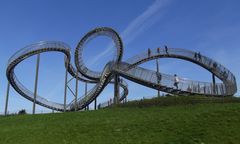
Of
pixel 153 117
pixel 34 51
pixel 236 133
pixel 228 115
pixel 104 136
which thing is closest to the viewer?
pixel 236 133

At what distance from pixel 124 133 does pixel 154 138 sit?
7.48ft

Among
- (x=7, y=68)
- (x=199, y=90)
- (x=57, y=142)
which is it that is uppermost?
(x=7, y=68)

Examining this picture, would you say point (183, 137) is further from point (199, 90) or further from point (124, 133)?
point (199, 90)

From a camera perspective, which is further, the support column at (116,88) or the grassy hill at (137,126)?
the support column at (116,88)

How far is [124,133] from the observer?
22.2 meters

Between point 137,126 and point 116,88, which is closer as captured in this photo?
point 137,126

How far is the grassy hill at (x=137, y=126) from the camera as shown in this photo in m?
20.6

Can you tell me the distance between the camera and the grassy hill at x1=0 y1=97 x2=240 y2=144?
20578 mm

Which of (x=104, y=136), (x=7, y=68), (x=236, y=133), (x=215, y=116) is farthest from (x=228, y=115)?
(x=7, y=68)

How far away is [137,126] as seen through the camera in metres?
23.4

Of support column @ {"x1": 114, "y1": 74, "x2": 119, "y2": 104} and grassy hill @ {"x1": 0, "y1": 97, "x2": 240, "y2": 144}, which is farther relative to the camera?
support column @ {"x1": 114, "y1": 74, "x2": 119, "y2": 104}

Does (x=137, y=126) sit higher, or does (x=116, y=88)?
(x=116, y=88)

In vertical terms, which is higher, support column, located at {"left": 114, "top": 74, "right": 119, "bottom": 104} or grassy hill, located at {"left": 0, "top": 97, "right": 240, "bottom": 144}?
support column, located at {"left": 114, "top": 74, "right": 119, "bottom": 104}

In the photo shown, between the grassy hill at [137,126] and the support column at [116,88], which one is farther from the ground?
the support column at [116,88]
